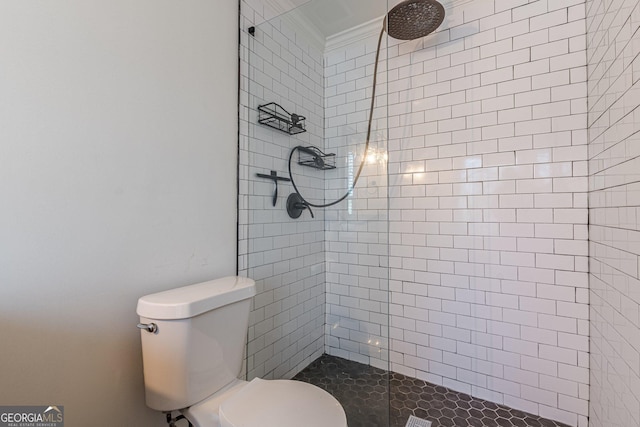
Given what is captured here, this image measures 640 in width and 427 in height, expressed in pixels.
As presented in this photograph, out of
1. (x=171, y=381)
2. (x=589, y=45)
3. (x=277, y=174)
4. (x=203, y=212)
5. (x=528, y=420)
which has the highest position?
(x=589, y=45)

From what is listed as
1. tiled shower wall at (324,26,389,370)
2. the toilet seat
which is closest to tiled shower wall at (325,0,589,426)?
tiled shower wall at (324,26,389,370)

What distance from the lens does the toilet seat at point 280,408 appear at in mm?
926

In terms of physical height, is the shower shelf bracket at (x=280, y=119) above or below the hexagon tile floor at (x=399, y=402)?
above

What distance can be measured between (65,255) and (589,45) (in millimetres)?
2473

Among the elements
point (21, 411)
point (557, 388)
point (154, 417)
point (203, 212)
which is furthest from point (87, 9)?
point (557, 388)

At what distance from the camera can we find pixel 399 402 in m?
1.71

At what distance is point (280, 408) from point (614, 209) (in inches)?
58.9

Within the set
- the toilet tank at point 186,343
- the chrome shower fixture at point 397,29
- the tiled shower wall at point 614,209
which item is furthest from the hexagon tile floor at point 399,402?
the chrome shower fixture at point 397,29

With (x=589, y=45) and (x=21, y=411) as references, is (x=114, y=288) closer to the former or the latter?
(x=21, y=411)

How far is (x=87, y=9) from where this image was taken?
98 centimetres

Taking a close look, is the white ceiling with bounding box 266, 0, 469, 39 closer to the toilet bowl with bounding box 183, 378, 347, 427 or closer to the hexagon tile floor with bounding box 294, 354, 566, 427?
the toilet bowl with bounding box 183, 378, 347, 427

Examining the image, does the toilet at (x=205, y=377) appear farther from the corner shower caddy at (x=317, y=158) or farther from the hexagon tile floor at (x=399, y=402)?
the corner shower caddy at (x=317, y=158)

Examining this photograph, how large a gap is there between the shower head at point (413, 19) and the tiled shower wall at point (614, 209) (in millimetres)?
720

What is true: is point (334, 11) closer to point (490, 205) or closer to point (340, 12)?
point (340, 12)
